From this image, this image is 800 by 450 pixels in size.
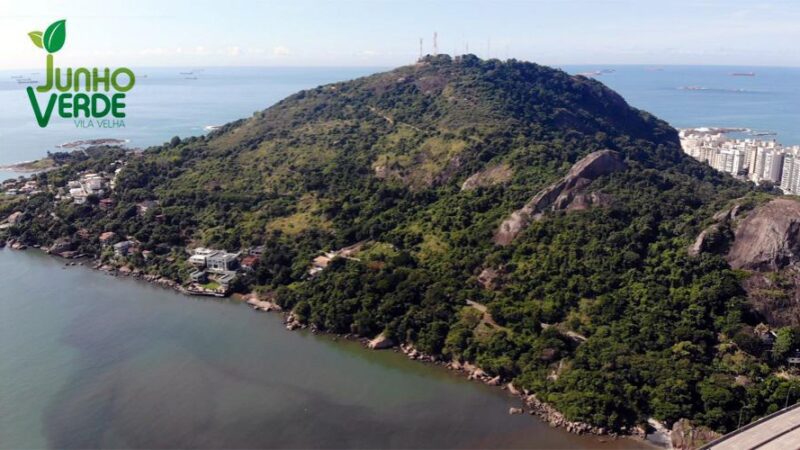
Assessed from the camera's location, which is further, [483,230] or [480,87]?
[480,87]

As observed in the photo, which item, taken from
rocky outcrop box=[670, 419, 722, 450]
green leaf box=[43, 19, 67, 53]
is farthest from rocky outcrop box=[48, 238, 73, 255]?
rocky outcrop box=[670, 419, 722, 450]

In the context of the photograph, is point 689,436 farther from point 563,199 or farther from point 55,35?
point 55,35

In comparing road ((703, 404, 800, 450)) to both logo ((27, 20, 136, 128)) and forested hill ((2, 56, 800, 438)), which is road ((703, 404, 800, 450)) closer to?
forested hill ((2, 56, 800, 438))

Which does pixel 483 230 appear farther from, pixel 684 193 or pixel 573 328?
pixel 684 193

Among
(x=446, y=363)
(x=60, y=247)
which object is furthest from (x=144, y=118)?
(x=446, y=363)

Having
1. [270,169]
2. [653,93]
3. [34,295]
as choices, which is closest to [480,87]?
[270,169]

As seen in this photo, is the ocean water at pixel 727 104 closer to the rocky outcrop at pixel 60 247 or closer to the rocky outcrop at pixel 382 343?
the rocky outcrop at pixel 382 343
